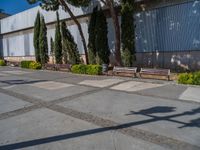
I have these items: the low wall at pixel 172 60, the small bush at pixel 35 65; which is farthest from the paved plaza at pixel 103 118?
the small bush at pixel 35 65

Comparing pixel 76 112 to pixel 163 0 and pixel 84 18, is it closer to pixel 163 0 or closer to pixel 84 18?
pixel 163 0

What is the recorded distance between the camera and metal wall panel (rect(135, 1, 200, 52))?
17.0 m

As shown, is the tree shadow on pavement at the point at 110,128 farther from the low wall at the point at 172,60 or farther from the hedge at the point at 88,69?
the hedge at the point at 88,69

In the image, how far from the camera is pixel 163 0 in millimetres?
18406

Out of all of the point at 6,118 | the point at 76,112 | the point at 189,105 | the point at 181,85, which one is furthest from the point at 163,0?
the point at 6,118

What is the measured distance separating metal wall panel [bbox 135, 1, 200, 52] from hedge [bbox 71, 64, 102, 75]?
167 inches

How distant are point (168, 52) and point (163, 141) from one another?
13.5m

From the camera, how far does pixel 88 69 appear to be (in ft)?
61.8

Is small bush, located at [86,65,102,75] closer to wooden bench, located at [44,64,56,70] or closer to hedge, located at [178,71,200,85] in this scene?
wooden bench, located at [44,64,56,70]

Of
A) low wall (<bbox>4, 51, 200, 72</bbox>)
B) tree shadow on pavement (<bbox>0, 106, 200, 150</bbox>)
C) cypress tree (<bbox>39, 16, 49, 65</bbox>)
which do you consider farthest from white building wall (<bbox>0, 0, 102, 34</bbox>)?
tree shadow on pavement (<bbox>0, 106, 200, 150</bbox>)

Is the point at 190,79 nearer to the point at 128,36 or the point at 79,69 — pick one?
the point at 128,36

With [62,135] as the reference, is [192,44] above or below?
above

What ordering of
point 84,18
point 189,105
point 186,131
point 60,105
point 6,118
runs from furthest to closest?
point 84,18, point 60,105, point 189,105, point 6,118, point 186,131

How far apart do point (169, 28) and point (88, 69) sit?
6443 mm
